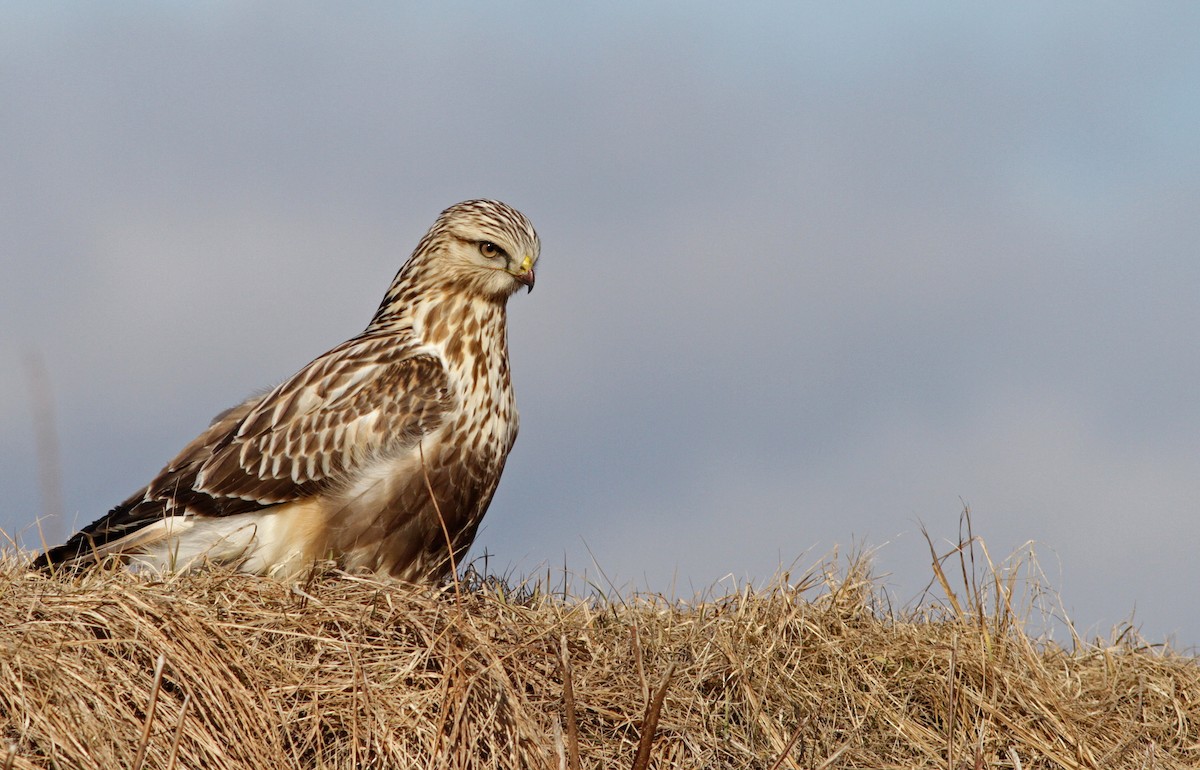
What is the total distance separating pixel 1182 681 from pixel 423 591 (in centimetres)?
360

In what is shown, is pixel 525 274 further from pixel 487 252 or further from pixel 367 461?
pixel 367 461

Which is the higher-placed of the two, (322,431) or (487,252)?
(487,252)

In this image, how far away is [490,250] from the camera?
664 centimetres

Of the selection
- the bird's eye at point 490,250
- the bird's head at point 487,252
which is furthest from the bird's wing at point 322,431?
the bird's eye at point 490,250

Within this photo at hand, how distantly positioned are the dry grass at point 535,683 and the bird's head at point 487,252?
153 centimetres

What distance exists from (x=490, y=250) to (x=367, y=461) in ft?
4.25

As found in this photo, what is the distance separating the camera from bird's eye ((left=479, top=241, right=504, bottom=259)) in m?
6.63

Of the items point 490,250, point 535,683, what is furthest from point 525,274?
point 535,683

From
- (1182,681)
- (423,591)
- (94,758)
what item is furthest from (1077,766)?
(94,758)

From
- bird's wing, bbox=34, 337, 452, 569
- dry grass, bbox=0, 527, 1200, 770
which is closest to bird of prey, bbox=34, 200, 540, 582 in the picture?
bird's wing, bbox=34, 337, 452, 569

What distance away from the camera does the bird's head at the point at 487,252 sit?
260 inches

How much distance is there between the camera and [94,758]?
159 inches

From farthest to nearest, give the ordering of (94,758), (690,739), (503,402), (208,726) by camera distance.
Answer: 1. (503,402)
2. (690,739)
3. (208,726)
4. (94,758)

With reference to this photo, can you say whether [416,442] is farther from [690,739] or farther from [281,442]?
[690,739]
